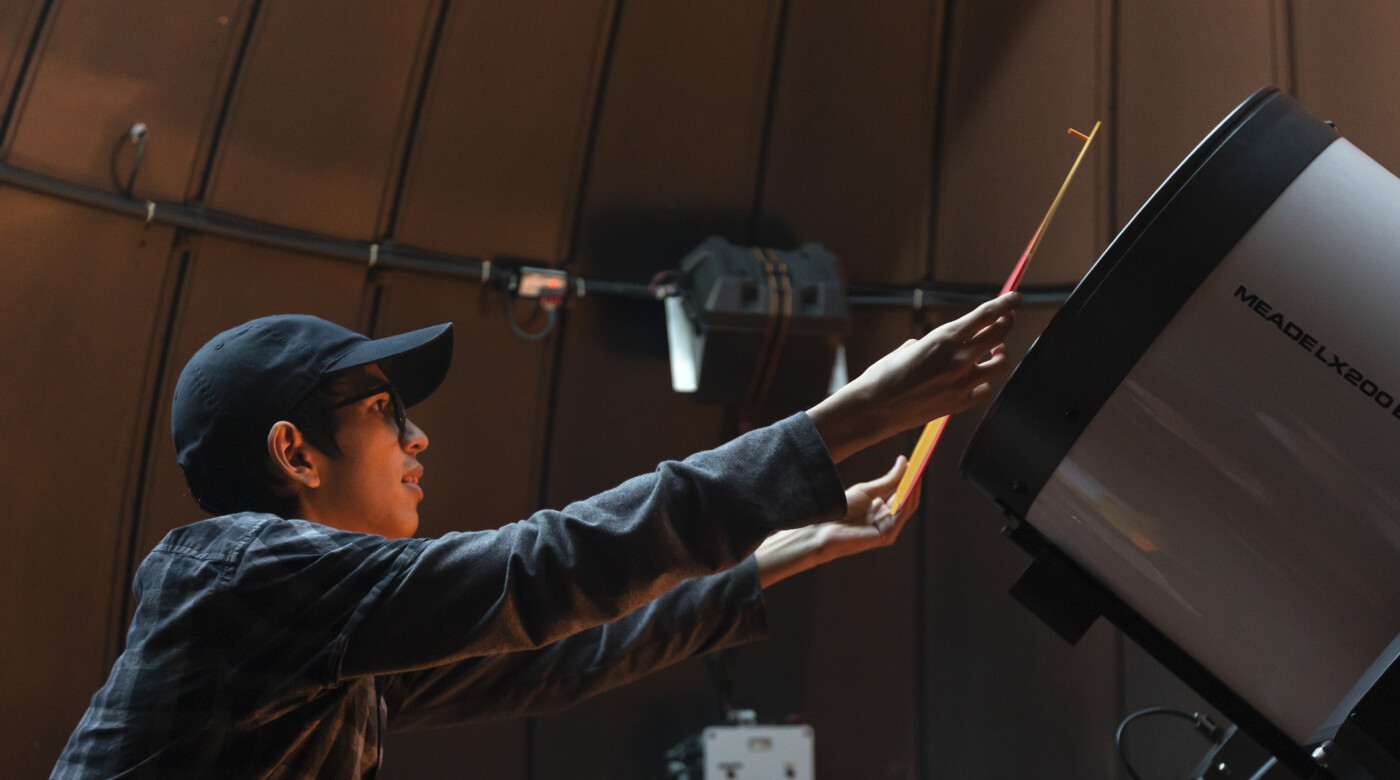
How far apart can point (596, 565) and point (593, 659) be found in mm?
628

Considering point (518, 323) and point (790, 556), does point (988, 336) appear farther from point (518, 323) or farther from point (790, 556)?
point (518, 323)

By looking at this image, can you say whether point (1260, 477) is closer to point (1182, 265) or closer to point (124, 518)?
point (1182, 265)

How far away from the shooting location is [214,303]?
278 centimetres

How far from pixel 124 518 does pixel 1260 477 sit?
276cm

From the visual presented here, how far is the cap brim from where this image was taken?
4.40ft

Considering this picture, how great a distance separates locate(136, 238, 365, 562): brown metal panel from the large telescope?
236cm

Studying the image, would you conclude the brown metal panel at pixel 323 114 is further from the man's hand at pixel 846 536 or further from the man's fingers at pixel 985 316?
the man's fingers at pixel 985 316

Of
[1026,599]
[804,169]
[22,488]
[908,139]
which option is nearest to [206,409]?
[1026,599]

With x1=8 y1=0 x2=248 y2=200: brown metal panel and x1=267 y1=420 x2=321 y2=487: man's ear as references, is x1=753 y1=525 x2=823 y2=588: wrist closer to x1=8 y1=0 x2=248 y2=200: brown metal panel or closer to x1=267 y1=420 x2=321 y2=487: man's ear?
x1=267 y1=420 x2=321 y2=487: man's ear

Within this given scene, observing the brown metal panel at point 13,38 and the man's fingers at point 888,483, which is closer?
the man's fingers at point 888,483

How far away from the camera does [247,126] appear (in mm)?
2754

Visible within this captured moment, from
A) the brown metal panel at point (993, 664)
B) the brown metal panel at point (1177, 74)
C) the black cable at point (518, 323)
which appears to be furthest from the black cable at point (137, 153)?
the brown metal panel at point (1177, 74)

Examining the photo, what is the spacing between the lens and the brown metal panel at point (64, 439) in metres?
2.49

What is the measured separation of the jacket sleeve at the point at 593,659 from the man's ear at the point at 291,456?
0.41 m
